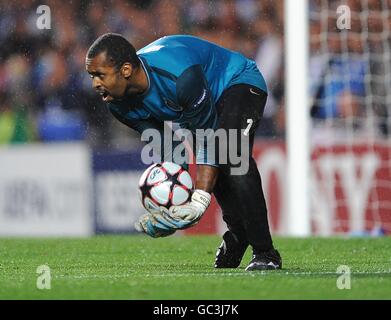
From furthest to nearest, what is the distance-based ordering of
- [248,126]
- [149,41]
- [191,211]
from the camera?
[149,41] < [248,126] < [191,211]

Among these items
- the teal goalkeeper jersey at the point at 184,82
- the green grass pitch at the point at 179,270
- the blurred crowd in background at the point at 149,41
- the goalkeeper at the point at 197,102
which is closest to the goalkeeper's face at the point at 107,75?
the goalkeeper at the point at 197,102

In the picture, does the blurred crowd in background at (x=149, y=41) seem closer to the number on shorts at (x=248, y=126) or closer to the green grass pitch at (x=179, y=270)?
the green grass pitch at (x=179, y=270)

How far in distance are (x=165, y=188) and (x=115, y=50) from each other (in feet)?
2.92

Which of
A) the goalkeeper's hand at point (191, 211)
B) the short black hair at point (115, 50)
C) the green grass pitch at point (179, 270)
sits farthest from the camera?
the short black hair at point (115, 50)

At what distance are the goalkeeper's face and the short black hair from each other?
25 mm

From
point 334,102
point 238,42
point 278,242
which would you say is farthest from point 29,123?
point 278,242

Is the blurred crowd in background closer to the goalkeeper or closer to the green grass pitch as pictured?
the green grass pitch

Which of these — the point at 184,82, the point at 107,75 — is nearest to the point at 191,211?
the point at 184,82

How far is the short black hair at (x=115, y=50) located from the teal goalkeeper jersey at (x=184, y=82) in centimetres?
18

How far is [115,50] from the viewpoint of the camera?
21.7 ft

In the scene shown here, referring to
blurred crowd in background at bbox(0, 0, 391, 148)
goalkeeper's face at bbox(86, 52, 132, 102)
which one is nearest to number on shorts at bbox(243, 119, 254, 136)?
goalkeeper's face at bbox(86, 52, 132, 102)

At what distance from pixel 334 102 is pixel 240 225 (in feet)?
21.1

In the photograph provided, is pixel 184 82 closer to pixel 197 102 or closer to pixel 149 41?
pixel 197 102

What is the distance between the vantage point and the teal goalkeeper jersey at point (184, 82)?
6.66 meters
